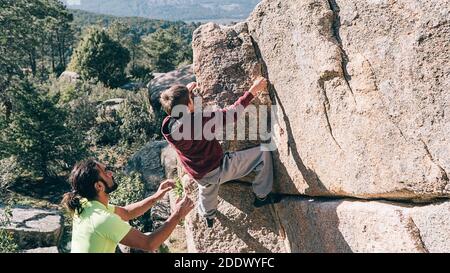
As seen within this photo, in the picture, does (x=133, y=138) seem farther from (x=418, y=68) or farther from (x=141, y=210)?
(x=418, y=68)

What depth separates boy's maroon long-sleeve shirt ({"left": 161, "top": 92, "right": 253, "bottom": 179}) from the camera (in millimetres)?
5051

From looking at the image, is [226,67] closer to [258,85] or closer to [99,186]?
[258,85]

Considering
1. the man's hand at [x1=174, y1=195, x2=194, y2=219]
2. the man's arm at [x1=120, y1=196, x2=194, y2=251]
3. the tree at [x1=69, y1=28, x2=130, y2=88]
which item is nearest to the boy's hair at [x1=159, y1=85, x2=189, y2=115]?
the man's hand at [x1=174, y1=195, x2=194, y2=219]

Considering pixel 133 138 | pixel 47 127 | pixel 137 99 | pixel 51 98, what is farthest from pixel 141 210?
pixel 137 99

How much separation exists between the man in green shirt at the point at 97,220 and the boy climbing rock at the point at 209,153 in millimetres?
1093

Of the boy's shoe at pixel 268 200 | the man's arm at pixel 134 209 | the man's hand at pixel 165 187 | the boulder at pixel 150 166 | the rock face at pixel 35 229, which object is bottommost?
the rock face at pixel 35 229

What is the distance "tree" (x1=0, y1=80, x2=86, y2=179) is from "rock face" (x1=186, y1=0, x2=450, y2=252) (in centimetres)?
1095

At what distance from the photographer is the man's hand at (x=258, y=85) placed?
17.7ft

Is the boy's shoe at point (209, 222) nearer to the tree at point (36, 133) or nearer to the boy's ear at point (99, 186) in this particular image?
the boy's ear at point (99, 186)

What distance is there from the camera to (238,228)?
235 inches

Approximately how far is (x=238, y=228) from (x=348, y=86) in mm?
2288

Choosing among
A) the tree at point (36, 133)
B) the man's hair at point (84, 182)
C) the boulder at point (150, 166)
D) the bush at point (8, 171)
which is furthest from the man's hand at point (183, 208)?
the tree at point (36, 133)

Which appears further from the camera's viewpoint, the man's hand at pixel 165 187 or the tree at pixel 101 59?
the tree at pixel 101 59

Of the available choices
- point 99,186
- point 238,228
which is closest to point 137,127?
point 238,228
